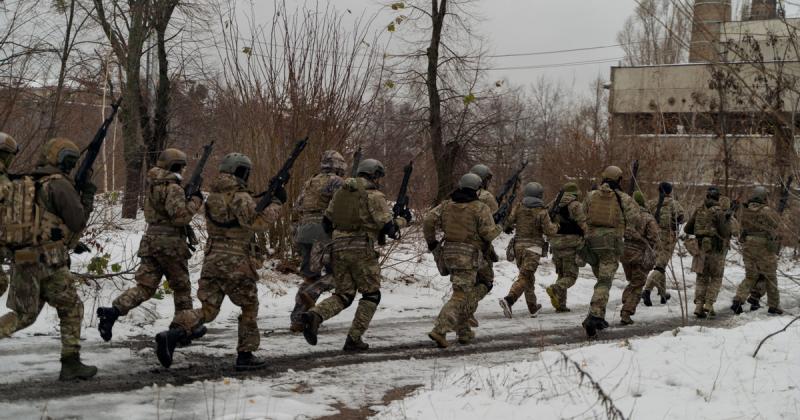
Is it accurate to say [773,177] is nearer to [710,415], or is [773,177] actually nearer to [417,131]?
[710,415]

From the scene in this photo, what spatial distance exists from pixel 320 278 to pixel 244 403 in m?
3.27

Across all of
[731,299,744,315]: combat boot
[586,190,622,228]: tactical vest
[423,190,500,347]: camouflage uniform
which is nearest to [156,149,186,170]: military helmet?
[423,190,500,347]: camouflage uniform

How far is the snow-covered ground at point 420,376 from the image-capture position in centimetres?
512

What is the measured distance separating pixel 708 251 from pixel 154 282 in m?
8.11

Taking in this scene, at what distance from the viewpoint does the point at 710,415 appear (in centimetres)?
503

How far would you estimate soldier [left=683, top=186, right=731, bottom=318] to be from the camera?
11055mm

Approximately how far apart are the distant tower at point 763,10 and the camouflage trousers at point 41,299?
535 cm

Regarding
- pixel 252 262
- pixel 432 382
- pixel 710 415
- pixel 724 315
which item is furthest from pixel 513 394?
pixel 724 315

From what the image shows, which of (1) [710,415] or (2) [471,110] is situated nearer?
(1) [710,415]

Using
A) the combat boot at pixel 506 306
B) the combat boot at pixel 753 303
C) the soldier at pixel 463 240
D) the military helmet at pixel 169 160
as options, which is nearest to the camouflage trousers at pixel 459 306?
the soldier at pixel 463 240

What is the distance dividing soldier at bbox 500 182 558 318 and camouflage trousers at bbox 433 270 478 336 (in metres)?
2.23

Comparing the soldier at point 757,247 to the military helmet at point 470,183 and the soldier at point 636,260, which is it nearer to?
the soldier at point 636,260

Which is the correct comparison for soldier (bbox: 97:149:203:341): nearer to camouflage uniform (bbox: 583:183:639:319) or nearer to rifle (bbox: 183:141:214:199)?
rifle (bbox: 183:141:214:199)

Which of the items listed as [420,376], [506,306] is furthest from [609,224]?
[420,376]
